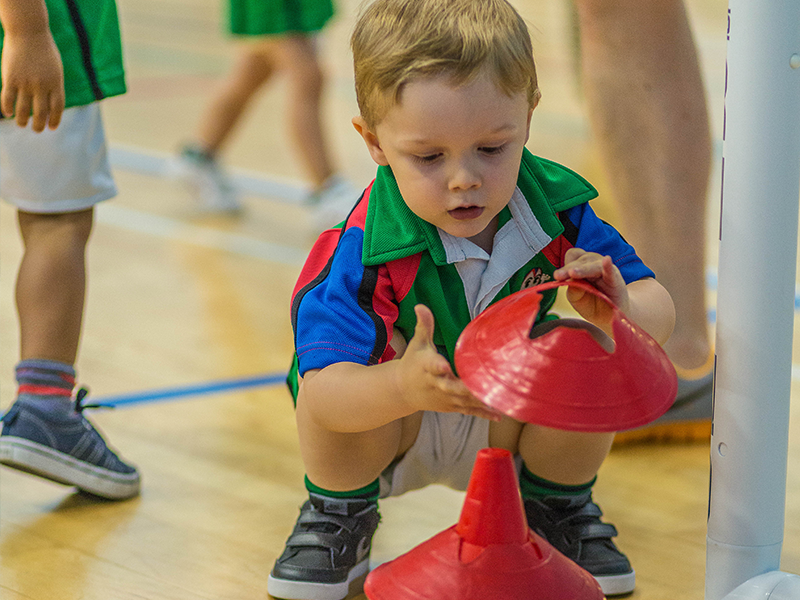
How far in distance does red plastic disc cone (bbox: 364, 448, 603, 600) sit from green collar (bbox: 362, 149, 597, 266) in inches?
7.3

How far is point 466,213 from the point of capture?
85cm

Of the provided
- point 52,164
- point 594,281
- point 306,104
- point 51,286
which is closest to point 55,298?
point 51,286

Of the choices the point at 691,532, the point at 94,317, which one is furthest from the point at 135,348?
the point at 691,532

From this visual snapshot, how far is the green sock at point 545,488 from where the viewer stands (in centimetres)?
101

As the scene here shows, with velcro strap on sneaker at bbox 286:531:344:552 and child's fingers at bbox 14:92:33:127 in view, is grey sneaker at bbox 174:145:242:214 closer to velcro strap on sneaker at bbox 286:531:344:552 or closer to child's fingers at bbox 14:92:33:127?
child's fingers at bbox 14:92:33:127

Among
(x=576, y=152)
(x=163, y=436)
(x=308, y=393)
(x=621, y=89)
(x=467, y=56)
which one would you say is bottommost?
(x=576, y=152)

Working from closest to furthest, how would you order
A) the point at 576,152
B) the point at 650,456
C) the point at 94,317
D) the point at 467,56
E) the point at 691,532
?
1. the point at 467,56
2. the point at 691,532
3. the point at 650,456
4. the point at 94,317
5. the point at 576,152

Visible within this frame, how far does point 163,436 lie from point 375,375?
0.60 meters

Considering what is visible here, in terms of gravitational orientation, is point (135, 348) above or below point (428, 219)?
below

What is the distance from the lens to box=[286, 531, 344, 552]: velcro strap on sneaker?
0.98 metres

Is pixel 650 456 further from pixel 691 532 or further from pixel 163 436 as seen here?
pixel 163 436

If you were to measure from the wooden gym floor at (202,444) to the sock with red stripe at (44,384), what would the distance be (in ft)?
0.34

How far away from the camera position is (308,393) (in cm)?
88

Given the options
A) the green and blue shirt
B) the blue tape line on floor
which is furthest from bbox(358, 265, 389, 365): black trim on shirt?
the blue tape line on floor
